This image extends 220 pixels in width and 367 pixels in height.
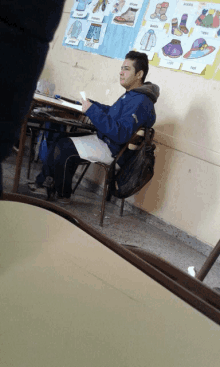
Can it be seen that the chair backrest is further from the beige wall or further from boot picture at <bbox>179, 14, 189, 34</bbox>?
boot picture at <bbox>179, 14, 189, 34</bbox>

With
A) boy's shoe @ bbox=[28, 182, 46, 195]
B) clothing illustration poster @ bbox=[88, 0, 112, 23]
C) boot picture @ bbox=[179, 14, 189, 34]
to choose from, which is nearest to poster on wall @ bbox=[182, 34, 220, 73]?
boot picture @ bbox=[179, 14, 189, 34]

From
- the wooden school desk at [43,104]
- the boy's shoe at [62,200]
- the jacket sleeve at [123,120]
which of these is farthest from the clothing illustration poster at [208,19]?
the boy's shoe at [62,200]

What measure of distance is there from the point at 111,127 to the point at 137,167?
15.4 inches

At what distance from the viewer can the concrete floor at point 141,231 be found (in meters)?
2.28

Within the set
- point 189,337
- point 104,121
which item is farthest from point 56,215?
point 104,121

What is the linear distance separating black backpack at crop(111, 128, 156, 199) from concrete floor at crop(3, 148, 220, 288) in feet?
1.10

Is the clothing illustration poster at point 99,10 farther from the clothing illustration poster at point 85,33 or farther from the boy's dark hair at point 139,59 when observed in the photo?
the boy's dark hair at point 139,59

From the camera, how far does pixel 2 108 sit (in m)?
0.47

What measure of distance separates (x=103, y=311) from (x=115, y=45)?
3206mm

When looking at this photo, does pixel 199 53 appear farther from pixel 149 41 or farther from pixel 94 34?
pixel 94 34

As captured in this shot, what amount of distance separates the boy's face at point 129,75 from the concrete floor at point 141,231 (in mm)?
1187

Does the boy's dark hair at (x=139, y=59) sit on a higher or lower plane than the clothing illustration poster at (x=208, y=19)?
lower

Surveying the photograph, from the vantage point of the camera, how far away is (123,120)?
2254 millimetres

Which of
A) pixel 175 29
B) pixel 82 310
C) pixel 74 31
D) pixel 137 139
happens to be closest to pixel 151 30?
pixel 175 29
